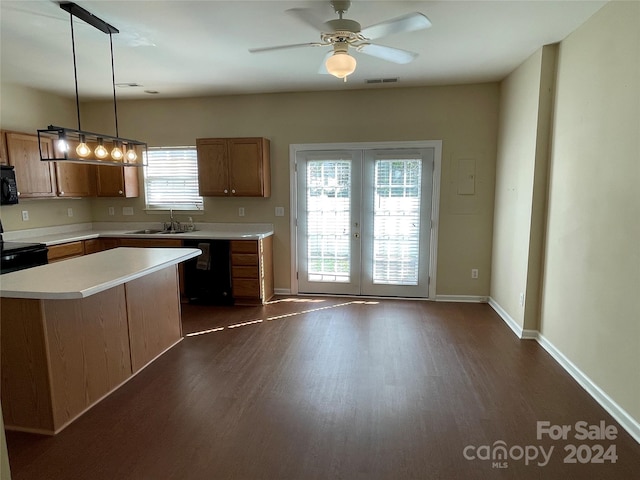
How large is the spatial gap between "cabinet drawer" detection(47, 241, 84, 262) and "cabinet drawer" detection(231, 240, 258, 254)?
1859 mm

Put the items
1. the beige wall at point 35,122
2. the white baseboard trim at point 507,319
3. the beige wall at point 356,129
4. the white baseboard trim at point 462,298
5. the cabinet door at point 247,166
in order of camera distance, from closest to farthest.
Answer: the white baseboard trim at point 507,319
the beige wall at point 35,122
the beige wall at point 356,129
the cabinet door at point 247,166
the white baseboard trim at point 462,298

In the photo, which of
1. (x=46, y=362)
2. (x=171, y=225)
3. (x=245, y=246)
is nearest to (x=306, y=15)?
(x=46, y=362)

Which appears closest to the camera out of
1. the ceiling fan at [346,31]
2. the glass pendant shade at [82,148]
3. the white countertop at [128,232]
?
the ceiling fan at [346,31]

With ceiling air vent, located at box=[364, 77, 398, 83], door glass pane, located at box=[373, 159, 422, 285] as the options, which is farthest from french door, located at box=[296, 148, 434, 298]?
ceiling air vent, located at box=[364, 77, 398, 83]

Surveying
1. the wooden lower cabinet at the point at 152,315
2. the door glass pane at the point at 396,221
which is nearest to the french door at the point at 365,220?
the door glass pane at the point at 396,221

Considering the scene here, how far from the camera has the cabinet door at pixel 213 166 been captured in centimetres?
473

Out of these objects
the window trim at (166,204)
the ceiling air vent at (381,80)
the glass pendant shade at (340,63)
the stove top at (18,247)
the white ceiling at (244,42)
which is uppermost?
the ceiling air vent at (381,80)

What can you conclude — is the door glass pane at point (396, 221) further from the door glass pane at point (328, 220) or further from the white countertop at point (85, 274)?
the white countertop at point (85, 274)

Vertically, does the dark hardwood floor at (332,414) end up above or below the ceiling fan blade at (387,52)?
below

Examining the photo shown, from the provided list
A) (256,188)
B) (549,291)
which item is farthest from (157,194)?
(549,291)

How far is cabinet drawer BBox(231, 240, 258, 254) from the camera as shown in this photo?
458 cm

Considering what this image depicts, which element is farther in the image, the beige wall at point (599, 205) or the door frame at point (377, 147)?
the door frame at point (377, 147)

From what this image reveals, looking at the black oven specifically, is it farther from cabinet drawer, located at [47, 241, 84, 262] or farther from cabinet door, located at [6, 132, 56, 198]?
cabinet door, located at [6, 132, 56, 198]

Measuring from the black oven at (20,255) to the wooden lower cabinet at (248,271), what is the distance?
1.96 metres
